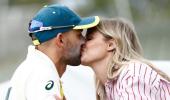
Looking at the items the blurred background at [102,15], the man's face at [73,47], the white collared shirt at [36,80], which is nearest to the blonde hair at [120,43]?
the man's face at [73,47]

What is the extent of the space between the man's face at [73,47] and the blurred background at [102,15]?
901 cm

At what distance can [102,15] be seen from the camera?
72.8 feet

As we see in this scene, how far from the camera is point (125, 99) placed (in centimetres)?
478

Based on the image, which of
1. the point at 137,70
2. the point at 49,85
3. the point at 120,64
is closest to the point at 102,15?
the point at 120,64

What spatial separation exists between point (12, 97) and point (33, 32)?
481 millimetres

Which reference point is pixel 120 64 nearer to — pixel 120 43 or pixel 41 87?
pixel 120 43

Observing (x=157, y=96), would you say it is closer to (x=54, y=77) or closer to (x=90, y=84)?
(x=54, y=77)

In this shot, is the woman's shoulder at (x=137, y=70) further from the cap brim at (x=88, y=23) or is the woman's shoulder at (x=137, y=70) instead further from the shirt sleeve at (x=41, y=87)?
the shirt sleeve at (x=41, y=87)

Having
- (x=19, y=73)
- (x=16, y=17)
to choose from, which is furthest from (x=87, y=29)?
(x=16, y=17)

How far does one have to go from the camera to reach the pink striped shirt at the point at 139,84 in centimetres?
479

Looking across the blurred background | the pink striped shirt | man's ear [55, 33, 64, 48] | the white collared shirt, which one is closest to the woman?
the pink striped shirt

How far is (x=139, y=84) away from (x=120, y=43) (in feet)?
1.21

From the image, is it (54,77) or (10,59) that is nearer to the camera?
(54,77)

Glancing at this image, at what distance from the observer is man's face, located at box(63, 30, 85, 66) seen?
5.05 meters
